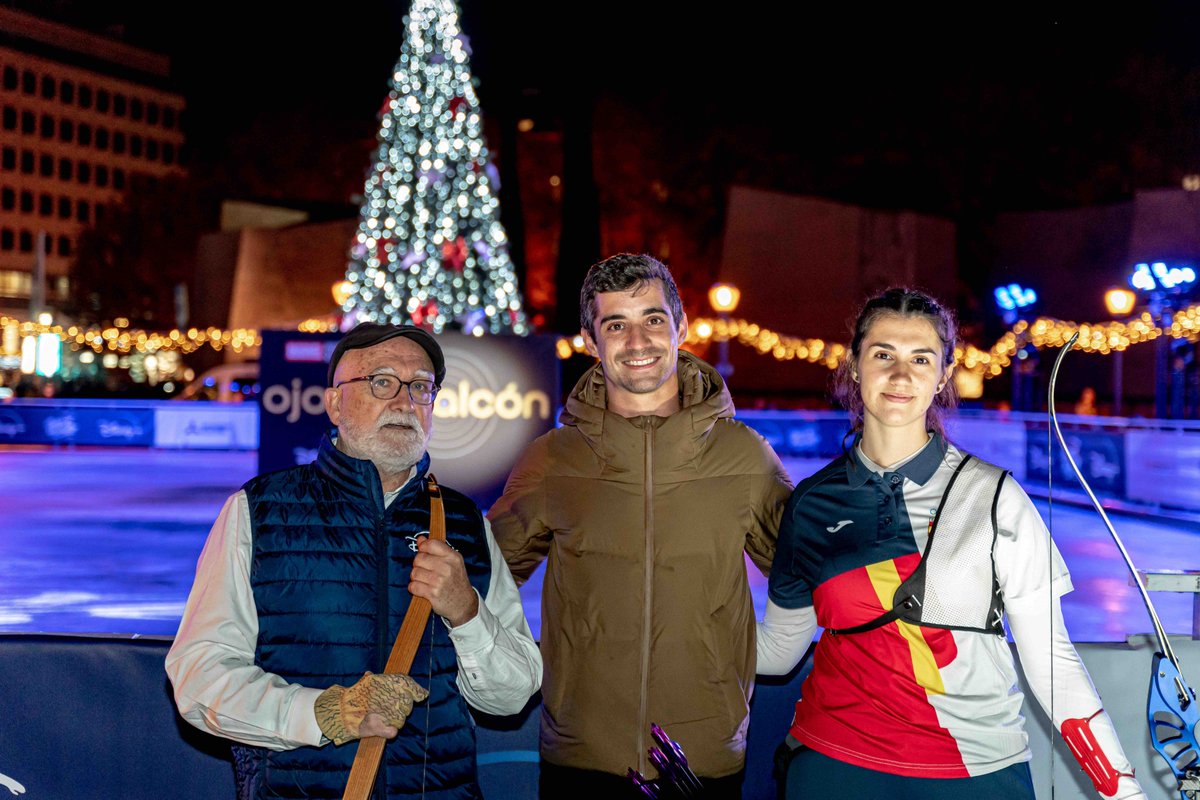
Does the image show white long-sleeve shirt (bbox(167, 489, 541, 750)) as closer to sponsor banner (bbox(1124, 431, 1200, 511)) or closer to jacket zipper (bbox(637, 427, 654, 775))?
jacket zipper (bbox(637, 427, 654, 775))

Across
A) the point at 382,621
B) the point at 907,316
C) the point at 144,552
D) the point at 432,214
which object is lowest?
the point at 144,552

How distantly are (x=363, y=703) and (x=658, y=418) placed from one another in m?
0.87

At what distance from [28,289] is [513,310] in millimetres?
55466

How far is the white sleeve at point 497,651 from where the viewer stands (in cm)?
221

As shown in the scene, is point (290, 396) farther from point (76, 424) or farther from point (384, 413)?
point (76, 424)

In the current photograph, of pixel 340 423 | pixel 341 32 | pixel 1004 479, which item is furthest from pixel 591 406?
pixel 341 32

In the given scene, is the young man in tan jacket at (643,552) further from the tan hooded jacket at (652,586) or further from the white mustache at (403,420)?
the white mustache at (403,420)

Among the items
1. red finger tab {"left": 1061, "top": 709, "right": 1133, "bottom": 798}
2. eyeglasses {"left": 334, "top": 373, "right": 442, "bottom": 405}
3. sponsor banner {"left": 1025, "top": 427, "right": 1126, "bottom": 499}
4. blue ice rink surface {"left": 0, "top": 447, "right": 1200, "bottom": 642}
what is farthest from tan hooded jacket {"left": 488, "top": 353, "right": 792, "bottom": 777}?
sponsor banner {"left": 1025, "top": 427, "right": 1126, "bottom": 499}

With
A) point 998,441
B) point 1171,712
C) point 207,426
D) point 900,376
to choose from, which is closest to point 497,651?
point 900,376

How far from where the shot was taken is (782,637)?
2586mm

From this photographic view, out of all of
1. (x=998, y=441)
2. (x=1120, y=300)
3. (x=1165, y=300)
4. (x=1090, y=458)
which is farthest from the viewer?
(x=1120, y=300)

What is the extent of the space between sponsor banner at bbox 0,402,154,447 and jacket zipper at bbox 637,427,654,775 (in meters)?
19.6

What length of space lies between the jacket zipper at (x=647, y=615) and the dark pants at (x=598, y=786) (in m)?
0.05

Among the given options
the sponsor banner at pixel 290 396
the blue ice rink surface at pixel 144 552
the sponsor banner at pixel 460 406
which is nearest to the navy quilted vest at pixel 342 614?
the blue ice rink surface at pixel 144 552
